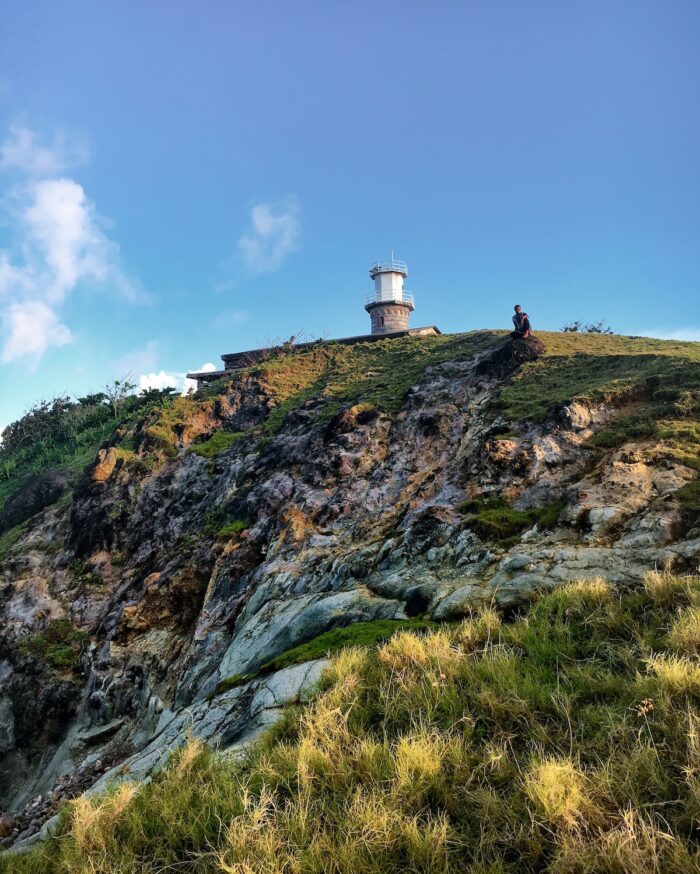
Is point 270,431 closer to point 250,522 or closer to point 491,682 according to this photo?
point 250,522

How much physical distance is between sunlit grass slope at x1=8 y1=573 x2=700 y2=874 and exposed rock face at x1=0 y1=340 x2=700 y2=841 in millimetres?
1447

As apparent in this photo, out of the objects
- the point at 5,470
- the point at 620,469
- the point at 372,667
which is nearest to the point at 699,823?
the point at 372,667

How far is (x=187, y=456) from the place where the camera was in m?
28.3

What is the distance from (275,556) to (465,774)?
12437 millimetres

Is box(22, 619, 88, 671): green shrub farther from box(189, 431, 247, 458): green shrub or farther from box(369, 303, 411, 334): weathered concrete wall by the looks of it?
box(369, 303, 411, 334): weathered concrete wall

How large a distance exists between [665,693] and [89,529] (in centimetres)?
2819

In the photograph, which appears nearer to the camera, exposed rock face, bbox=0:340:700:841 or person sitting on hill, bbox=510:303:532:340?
exposed rock face, bbox=0:340:700:841

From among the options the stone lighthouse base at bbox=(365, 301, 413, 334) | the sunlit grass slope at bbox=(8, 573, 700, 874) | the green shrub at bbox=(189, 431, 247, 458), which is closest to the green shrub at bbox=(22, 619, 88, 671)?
the green shrub at bbox=(189, 431, 247, 458)

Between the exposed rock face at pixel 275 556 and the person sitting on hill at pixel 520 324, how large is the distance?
0.79 meters

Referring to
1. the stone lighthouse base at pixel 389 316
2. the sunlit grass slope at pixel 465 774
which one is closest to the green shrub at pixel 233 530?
the sunlit grass slope at pixel 465 774

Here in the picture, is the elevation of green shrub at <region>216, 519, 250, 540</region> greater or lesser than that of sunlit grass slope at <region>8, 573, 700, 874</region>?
greater

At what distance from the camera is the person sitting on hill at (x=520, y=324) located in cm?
2326

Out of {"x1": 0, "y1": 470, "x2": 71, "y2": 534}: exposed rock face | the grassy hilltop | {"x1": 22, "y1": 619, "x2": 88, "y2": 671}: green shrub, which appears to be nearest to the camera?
the grassy hilltop

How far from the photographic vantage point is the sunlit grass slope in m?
3.56
